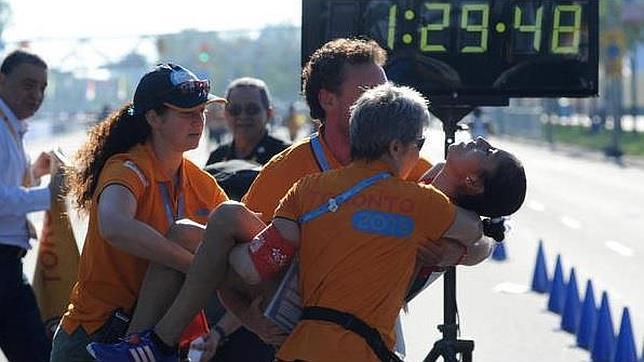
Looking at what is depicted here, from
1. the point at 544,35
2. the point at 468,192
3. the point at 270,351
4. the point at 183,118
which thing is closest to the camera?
the point at 468,192

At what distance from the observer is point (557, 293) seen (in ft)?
41.3

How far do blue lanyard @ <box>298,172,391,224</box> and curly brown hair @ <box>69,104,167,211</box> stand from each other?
1.02 meters

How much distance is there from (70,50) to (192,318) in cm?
12827

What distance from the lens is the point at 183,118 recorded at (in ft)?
15.7

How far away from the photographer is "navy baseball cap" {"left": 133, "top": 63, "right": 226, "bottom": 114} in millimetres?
4719

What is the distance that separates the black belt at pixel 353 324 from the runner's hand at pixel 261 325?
0.25 meters

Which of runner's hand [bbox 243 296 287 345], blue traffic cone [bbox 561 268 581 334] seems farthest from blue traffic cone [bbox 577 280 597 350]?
runner's hand [bbox 243 296 287 345]

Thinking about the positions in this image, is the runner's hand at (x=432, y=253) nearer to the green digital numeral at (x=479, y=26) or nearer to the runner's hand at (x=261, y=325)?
the runner's hand at (x=261, y=325)

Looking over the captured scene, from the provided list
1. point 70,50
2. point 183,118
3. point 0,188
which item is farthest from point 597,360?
point 70,50

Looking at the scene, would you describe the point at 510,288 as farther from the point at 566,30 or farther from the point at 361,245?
the point at 361,245

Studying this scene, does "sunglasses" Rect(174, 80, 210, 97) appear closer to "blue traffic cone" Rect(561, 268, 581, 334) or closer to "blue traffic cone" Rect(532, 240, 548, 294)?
"blue traffic cone" Rect(561, 268, 581, 334)

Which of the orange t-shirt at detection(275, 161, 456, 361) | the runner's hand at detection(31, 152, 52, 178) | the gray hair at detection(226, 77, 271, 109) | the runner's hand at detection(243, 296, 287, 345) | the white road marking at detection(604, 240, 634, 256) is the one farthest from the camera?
the white road marking at detection(604, 240, 634, 256)

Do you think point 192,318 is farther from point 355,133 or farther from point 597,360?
point 597,360

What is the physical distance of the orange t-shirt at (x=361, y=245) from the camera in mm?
4012
